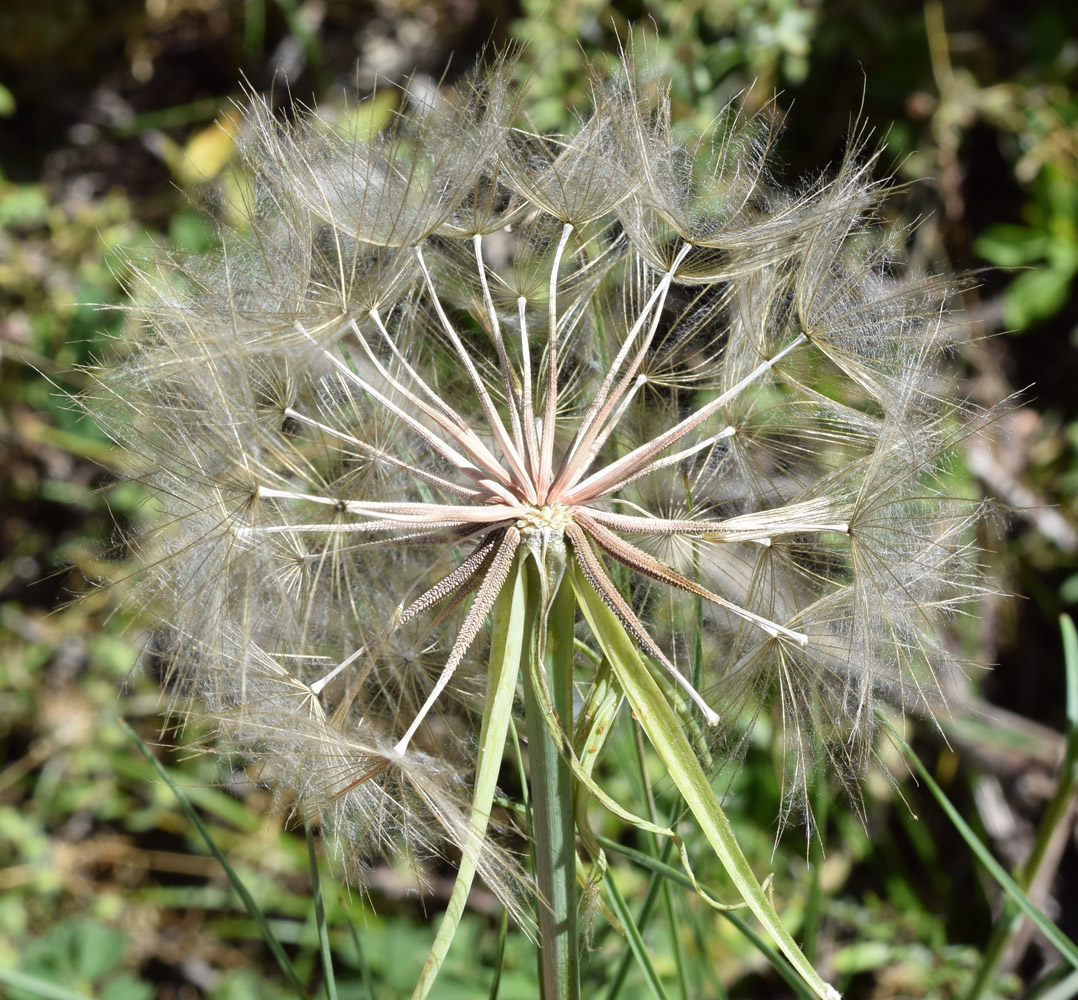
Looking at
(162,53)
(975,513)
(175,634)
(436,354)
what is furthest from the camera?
(162,53)

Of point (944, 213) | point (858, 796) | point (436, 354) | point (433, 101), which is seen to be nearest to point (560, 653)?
point (858, 796)

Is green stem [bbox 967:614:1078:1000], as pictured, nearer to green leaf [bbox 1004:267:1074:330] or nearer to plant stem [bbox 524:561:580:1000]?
plant stem [bbox 524:561:580:1000]

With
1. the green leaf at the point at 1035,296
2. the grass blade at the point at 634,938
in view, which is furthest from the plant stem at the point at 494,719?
the green leaf at the point at 1035,296

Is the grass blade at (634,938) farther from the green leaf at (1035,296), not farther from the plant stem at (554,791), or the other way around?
the green leaf at (1035,296)

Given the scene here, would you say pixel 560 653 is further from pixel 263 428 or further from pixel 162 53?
pixel 162 53

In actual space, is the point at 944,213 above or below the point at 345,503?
above

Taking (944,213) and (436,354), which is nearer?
(436,354)
